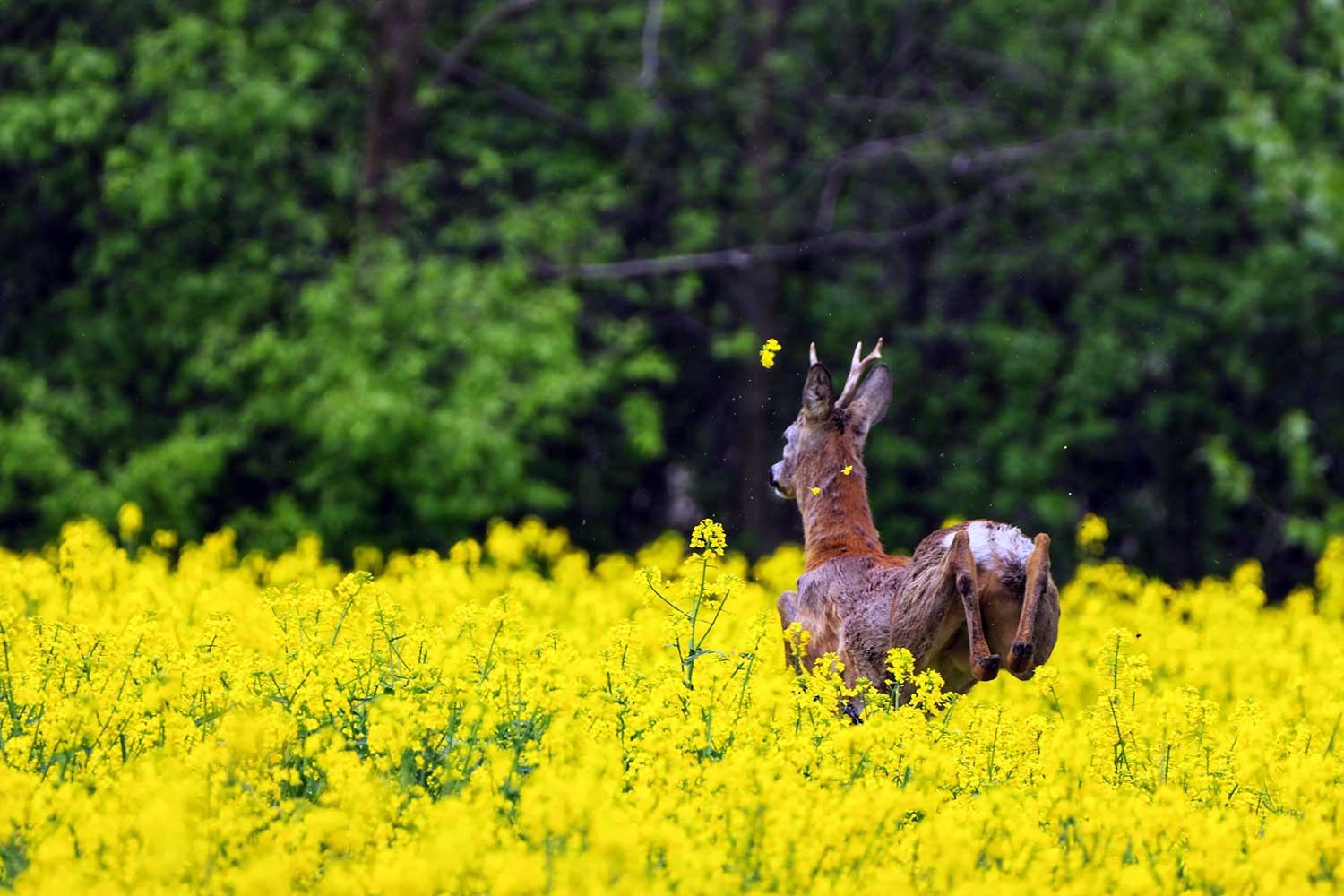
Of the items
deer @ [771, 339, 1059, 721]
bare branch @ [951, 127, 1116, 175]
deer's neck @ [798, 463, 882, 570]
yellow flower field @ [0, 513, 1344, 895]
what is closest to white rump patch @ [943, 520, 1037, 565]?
deer @ [771, 339, 1059, 721]

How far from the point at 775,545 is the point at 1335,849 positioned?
11.5 metres

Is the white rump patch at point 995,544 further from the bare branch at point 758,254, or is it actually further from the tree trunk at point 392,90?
the tree trunk at point 392,90

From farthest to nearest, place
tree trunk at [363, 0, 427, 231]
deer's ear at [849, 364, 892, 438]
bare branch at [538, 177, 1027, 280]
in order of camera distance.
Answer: tree trunk at [363, 0, 427, 231]
bare branch at [538, 177, 1027, 280]
deer's ear at [849, 364, 892, 438]

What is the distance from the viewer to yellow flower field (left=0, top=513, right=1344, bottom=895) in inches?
185

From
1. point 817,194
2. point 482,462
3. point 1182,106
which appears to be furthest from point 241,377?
point 1182,106

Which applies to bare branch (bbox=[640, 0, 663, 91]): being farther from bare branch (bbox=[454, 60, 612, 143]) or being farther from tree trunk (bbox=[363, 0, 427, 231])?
tree trunk (bbox=[363, 0, 427, 231])

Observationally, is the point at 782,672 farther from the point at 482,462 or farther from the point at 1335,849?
the point at 482,462

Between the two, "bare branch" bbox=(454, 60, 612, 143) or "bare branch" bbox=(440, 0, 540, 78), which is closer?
"bare branch" bbox=(440, 0, 540, 78)

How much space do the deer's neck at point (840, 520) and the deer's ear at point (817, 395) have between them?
0.82ft

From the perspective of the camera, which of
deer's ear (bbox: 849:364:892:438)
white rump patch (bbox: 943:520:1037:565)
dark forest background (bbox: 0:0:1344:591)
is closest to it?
white rump patch (bbox: 943:520:1037:565)

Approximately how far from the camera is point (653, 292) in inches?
676

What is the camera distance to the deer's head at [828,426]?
813 cm

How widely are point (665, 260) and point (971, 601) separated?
33.0 feet

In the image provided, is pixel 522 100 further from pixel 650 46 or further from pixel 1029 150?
pixel 1029 150
